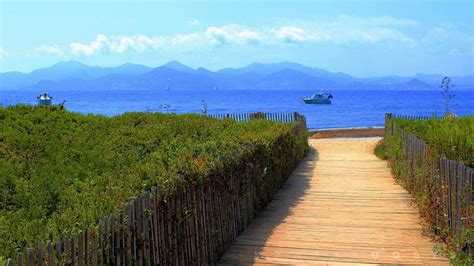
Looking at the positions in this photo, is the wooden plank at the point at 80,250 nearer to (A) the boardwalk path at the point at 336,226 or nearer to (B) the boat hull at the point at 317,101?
(A) the boardwalk path at the point at 336,226

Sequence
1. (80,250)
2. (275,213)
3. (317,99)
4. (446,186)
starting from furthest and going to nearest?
(317,99) < (275,213) < (446,186) < (80,250)

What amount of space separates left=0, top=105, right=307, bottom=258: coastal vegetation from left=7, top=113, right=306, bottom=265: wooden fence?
0.17 meters

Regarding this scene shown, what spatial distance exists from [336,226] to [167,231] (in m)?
4.21

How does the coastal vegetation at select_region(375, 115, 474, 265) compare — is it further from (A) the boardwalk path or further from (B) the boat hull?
(B) the boat hull

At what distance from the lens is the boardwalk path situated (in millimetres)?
7273

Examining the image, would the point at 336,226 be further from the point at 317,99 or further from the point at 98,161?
the point at 317,99

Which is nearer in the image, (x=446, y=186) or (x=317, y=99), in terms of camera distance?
(x=446, y=186)

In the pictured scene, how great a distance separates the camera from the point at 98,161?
9.41 m

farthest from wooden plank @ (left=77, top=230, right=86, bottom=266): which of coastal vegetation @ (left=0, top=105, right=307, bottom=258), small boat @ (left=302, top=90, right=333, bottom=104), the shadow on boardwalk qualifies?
small boat @ (left=302, top=90, right=333, bottom=104)

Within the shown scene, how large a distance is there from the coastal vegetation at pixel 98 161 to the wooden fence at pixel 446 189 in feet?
9.77

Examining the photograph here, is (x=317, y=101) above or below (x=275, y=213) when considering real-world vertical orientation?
below

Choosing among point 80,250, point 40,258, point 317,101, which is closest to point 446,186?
point 80,250

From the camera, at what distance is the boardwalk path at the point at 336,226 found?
727 cm

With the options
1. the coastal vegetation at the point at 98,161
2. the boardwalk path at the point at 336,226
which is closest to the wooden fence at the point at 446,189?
the boardwalk path at the point at 336,226
